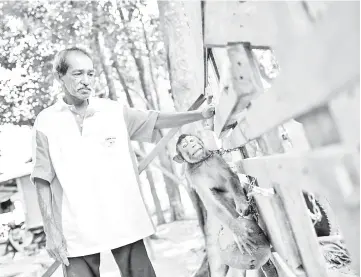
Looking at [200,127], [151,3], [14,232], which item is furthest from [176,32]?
[14,232]

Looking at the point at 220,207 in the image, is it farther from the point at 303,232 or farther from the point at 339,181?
the point at 339,181

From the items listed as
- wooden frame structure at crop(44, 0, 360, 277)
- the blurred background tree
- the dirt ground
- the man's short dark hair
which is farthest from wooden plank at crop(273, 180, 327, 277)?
the blurred background tree

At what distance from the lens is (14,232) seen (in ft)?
30.2

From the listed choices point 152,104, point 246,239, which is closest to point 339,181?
point 246,239

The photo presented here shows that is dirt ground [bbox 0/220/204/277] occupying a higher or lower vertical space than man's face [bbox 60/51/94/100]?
lower

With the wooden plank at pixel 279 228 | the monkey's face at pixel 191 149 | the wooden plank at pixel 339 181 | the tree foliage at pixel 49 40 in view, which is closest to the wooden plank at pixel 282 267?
the wooden plank at pixel 279 228

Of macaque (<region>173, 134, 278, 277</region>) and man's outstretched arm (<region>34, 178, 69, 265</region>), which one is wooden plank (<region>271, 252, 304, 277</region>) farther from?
man's outstretched arm (<region>34, 178, 69, 265</region>)

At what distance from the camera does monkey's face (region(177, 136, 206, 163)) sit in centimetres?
136

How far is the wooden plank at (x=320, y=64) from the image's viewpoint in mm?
406

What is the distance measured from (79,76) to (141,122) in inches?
12.4

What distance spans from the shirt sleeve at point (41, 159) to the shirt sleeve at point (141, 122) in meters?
0.34

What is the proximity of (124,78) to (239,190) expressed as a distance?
7889 mm

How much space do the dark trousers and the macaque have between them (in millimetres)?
376

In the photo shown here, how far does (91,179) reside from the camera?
1.60 meters
